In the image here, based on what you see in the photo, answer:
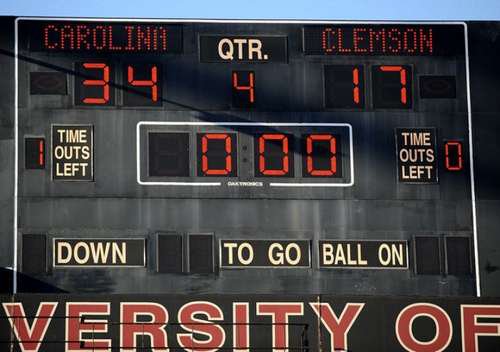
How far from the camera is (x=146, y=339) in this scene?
108ft

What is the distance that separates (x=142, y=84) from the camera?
35.2 meters

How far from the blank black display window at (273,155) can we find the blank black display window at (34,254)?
3.67m

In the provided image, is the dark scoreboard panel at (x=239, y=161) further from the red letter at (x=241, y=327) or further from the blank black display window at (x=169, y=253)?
the red letter at (x=241, y=327)

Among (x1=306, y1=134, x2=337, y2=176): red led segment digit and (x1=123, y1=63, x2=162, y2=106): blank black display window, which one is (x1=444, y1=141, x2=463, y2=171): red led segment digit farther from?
(x1=123, y1=63, x2=162, y2=106): blank black display window

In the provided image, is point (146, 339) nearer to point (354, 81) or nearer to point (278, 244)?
point (278, 244)

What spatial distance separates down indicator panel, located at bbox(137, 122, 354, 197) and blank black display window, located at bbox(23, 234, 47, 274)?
189 centimetres

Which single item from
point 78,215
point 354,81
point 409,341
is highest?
point 354,81

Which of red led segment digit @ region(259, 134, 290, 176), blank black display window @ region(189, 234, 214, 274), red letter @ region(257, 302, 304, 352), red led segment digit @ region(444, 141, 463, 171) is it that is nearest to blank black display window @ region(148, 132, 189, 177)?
blank black display window @ region(189, 234, 214, 274)

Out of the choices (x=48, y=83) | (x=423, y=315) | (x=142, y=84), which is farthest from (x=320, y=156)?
(x=48, y=83)

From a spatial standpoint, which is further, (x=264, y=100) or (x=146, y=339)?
(x=264, y=100)

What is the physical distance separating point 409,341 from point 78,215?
5.74 meters

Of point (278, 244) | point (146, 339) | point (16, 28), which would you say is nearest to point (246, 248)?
point (278, 244)

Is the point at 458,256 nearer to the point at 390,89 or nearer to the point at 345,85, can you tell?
the point at 390,89

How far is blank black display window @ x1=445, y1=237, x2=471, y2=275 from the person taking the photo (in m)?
34.9
